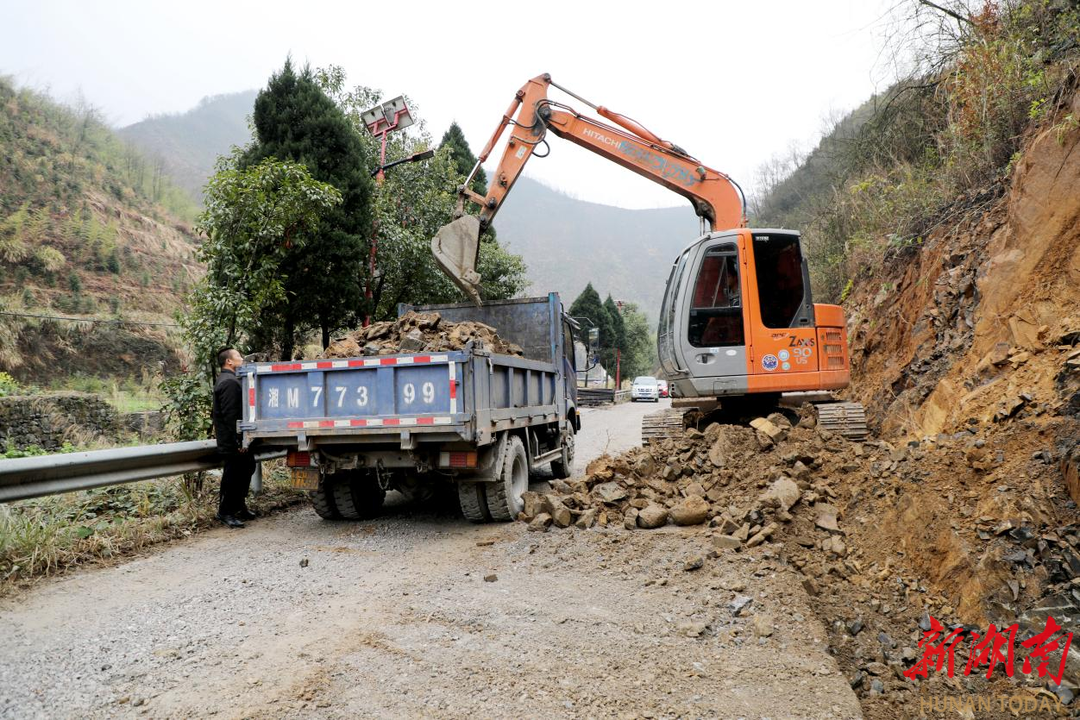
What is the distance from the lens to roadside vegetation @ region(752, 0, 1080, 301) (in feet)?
24.6

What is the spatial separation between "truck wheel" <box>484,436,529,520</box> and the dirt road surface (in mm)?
779

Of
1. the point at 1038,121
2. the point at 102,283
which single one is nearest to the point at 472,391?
the point at 1038,121

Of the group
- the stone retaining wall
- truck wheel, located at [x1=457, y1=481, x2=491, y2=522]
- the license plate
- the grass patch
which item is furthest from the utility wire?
truck wheel, located at [x1=457, y1=481, x2=491, y2=522]

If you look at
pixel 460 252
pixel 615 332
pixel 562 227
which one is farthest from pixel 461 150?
pixel 562 227

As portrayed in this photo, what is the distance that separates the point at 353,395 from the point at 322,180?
21.9ft

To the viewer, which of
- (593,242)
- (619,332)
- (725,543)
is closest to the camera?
(725,543)

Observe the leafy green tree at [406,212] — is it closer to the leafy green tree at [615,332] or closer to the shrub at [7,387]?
the shrub at [7,387]

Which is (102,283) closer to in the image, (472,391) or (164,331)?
(164,331)

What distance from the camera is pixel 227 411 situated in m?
6.73

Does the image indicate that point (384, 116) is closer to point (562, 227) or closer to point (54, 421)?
point (54, 421)

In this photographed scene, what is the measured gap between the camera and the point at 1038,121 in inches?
295

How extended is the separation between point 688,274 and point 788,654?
5674 millimetres

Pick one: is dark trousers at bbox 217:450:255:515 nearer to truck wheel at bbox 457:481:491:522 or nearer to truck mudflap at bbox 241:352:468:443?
truck mudflap at bbox 241:352:468:443

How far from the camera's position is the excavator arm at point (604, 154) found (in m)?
9.83
